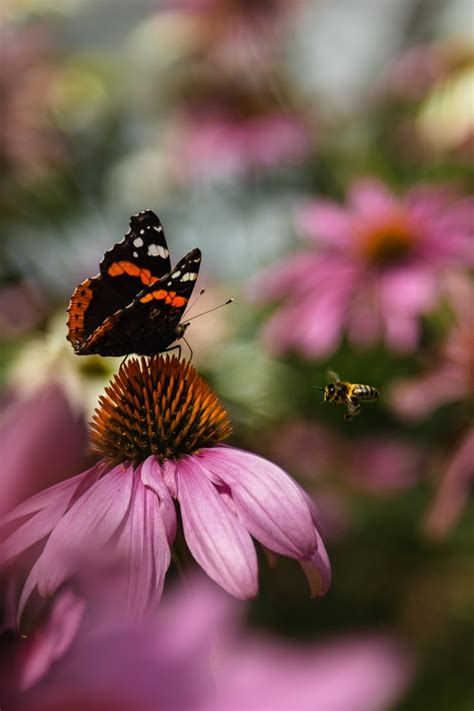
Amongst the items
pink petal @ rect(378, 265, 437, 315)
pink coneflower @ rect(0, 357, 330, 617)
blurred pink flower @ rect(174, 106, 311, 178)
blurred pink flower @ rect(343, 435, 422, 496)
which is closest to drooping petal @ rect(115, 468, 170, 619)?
pink coneflower @ rect(0, 357, 330, 617)

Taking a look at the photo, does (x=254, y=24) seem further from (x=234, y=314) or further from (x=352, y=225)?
(x=352, y=225)

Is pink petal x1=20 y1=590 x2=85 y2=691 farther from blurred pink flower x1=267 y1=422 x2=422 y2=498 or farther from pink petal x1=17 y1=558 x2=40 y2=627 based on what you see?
blurred pink flower x1=267 y1=422 x2=422 y2=498

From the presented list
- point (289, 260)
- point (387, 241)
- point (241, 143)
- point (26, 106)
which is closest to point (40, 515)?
point (387, 241)

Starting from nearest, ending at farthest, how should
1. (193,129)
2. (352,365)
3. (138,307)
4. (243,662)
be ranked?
(243,662) → (138,307) → (352,365) → (193,129)

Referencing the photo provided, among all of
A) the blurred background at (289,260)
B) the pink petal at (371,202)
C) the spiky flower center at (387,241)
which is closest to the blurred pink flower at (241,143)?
the blurred background at (289,260)

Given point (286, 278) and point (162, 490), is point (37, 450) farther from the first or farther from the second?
point (286, 278)

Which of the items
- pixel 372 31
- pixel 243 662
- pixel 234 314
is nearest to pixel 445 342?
pixel 234 314

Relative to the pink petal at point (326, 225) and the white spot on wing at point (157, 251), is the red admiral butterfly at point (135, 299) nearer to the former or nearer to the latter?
the white spot on wing at point (157, 251)
